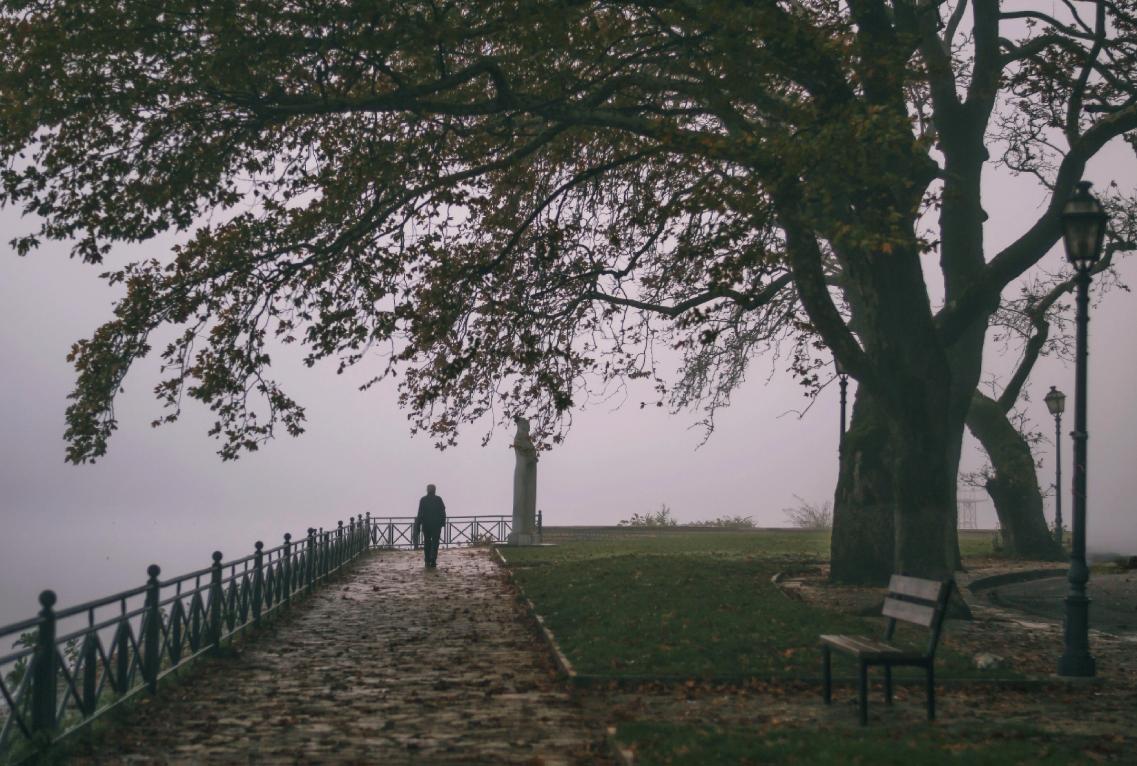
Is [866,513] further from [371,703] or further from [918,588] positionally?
[371,703]

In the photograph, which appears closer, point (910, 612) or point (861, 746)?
point (861, 746)

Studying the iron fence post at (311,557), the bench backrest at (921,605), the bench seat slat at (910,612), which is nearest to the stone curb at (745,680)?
the bench backrest at (921,605)

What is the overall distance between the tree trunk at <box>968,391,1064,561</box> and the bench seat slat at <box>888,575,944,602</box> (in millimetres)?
23364

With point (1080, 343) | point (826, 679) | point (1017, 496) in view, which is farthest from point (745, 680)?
point (1017, 496)

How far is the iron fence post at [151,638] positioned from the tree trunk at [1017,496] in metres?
26.9

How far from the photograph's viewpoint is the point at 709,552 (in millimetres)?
33094

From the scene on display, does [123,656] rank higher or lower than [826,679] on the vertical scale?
higher

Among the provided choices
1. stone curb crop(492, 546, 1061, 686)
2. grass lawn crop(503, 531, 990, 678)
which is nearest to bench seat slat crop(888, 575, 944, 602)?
stone curb crop(492, 546, 1061, 686)

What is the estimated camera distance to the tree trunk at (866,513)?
2389cm

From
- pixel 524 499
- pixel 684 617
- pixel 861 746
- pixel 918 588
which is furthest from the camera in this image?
pixel 524 499

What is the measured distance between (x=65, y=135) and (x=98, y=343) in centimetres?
299

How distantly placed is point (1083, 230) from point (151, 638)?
35.8 ft

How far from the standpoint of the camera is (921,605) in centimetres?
1130

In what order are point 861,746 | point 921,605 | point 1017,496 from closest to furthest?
1. point 861,746
2. point 921,605
3. point 1017,496
